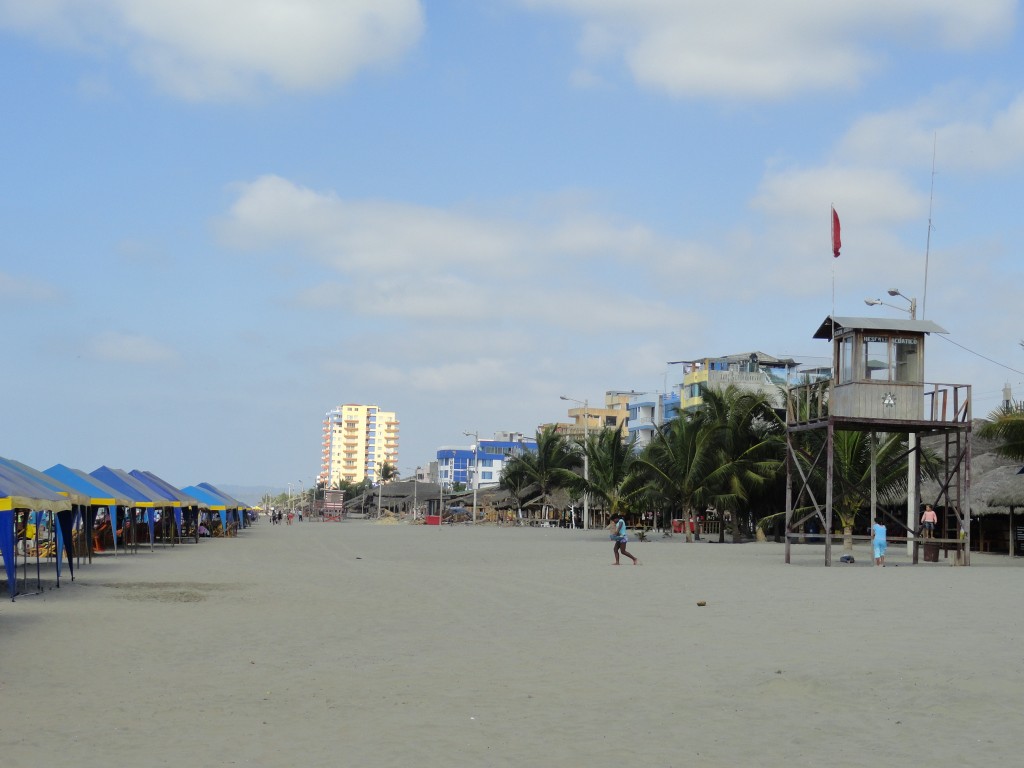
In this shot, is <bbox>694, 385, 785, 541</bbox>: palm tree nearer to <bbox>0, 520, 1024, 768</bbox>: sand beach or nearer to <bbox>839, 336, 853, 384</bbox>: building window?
<bbox>839, 336, 853, 384</bbox>: building window

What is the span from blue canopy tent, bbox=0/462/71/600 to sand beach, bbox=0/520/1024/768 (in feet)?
2.14

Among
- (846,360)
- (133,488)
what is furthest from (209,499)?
(846,360)

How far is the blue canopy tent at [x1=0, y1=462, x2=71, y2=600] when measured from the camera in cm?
1609

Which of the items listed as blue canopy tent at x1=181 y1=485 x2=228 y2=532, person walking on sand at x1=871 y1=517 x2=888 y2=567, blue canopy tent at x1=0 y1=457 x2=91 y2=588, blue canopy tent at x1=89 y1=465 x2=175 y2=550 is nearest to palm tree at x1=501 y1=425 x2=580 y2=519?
blue canopy tent at x1=181 y1=485 x2=228 y2=532

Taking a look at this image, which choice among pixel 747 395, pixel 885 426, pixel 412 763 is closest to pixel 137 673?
pixel 412 763

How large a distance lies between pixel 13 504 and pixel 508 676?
8847 millimetres

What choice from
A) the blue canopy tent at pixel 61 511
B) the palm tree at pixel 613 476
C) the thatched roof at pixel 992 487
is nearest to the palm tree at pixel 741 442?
the palm tree at pixel 613 476

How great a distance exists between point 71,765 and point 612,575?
18.8m

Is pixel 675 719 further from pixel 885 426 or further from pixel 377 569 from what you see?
pixel 885 426

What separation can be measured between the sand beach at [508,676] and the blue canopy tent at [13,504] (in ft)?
2.14

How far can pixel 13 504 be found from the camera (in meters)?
16.0

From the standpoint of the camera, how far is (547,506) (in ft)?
302

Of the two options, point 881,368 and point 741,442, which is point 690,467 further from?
point 881,368

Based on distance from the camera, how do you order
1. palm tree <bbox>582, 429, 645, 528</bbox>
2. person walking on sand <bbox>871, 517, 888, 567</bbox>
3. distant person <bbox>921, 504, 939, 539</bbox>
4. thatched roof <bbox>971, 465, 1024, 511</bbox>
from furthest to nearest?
palm tree <bbox>582, 429, 645, 528</bbox> → thatched roof <bbox>971, 465, 1024, 511</bbox> → distant person <bbox>921, 504, 939, 539</bbox> → person walking on sand <bbox>871, 517, 888, 567</bbox>
